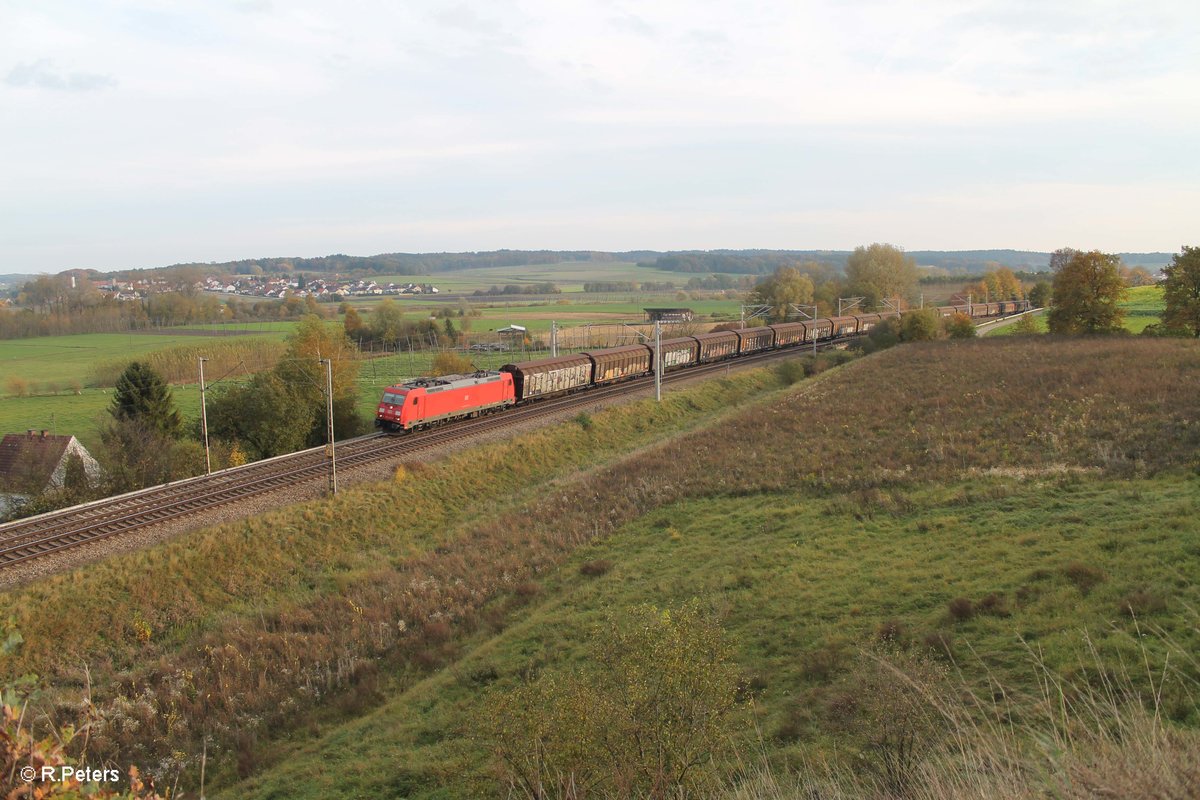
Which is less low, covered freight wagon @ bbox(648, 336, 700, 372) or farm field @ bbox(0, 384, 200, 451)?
covered freight wagon @ bbox(648, 336, 700, 372)

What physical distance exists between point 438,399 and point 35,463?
1922cm

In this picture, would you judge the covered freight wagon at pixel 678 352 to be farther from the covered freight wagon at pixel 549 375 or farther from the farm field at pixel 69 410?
the farm field at pixel 69 410

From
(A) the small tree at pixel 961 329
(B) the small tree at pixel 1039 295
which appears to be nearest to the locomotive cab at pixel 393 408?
(A) the small tree at pixel 961 329

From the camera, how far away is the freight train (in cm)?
4178

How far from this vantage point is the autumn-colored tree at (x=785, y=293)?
117 meters

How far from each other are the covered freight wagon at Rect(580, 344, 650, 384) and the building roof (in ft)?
107

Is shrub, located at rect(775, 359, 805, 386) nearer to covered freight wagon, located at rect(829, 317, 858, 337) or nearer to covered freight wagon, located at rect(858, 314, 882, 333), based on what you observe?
covered freight wagon, located at rect(829, 317, 858, 337)

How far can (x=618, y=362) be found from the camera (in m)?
60.3

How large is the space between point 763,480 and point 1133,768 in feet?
85.7

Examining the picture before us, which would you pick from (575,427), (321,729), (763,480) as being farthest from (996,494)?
(575,427)

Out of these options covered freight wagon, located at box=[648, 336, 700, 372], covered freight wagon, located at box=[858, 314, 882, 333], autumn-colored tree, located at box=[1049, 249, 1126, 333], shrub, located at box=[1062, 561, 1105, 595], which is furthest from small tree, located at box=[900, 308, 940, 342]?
shrub, located at box=[1062, 561, 1105, 595]

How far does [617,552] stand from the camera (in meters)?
25.8

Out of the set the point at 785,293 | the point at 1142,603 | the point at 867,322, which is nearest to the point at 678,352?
the point at 867,322

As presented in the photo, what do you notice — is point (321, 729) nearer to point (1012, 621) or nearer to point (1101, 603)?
point (1012, 621)
